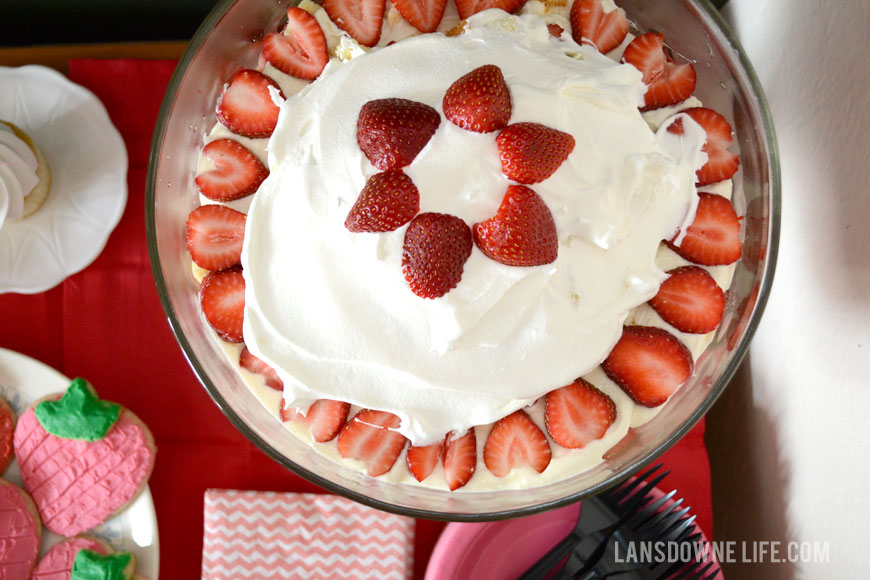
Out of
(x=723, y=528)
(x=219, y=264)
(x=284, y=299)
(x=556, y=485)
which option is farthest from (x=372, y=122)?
(x=723, y=528)

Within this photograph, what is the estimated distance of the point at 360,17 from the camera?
1.21m

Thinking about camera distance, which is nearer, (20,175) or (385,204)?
(385,204)

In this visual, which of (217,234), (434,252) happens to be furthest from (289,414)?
(434,252)

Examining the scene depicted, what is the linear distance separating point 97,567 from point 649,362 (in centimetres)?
119

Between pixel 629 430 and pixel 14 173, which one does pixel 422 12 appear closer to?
pixel 629 430

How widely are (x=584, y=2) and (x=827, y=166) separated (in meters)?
0.55

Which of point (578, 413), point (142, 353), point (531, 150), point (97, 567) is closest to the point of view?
point (531, 150)

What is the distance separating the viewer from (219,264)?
1.25 meters

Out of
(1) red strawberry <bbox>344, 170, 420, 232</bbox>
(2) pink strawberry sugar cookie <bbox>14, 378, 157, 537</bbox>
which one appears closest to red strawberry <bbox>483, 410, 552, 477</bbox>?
(1) red strawberry <bbox>344, 170, 420, 232</bbox>

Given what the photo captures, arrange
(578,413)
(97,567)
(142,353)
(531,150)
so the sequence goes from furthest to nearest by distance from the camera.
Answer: (142,353) < (97,567) < (578,413) < (531,150)

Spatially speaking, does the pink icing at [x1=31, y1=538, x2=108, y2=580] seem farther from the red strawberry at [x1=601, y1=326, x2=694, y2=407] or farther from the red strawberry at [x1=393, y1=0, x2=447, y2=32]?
the red strawberry at [x1=393, y1=0, x2=447, y2=32]

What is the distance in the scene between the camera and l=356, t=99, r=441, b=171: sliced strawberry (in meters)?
1.00

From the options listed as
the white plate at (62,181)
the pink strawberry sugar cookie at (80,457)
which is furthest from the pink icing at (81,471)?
the white plate at (62,181)

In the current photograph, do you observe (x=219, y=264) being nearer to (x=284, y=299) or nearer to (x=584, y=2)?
(x=284, y=299)
